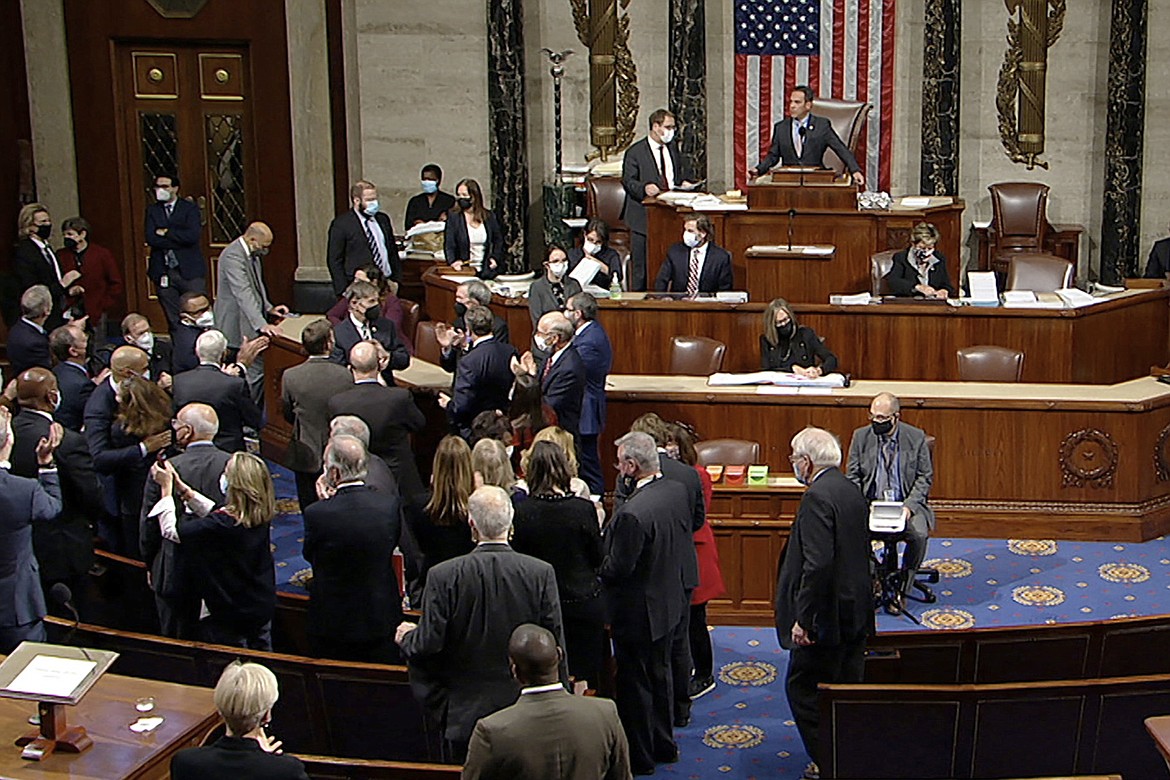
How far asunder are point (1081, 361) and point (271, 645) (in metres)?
6.24

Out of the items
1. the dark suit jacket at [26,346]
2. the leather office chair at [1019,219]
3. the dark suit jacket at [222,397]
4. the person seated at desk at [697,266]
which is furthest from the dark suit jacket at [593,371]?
the leather office chair at [1019,219]

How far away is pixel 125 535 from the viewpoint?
8297 millimetres

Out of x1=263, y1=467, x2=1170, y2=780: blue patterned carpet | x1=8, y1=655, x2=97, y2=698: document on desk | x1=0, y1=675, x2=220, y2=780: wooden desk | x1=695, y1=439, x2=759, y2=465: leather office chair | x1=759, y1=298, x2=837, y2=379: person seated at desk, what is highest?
x1=759, y1=298, x2=837, y2=379: person seated at desk

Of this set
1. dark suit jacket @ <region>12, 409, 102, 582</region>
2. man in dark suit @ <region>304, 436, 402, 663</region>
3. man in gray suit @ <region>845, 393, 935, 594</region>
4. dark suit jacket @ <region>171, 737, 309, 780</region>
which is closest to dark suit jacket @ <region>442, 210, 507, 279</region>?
man in gray suit @ <region>845, 393, 935, 594</region>

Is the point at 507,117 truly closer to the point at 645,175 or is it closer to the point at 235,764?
the point at 645,175

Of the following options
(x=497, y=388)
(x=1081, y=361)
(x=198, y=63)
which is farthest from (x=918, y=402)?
(x=198, y=63)

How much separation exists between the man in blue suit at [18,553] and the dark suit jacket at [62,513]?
1.87ft

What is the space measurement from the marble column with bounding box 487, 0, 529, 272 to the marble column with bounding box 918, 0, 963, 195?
3.78m

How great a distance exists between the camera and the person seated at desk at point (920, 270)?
11.2m

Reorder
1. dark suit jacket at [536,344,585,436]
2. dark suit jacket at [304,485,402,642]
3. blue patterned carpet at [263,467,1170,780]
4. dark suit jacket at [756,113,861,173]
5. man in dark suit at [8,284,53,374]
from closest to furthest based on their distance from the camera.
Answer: dark suit jacket at [304,485,402,642] < blue patterned carpet at [263,467,1170,780] < dark suit jacket at [536,344,585,436] < man in dark suit at [8,284,53,374] < dark suit jacket at [756,113,861,173]

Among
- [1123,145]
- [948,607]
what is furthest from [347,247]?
[1123,145]

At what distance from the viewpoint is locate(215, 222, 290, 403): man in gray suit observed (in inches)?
418

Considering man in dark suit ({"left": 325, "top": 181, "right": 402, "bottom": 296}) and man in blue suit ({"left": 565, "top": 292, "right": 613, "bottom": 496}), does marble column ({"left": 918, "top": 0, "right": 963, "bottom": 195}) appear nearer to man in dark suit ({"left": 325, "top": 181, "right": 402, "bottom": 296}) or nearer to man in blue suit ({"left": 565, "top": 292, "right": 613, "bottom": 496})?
man in dark suit ({"left": 325, "top": 181, "right": 402, "bottom": 296})

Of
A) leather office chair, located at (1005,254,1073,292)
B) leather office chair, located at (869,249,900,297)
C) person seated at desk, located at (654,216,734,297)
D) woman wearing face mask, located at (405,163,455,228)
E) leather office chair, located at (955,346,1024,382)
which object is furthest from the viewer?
woman wearing face mask, located at (405,163,455,228)
